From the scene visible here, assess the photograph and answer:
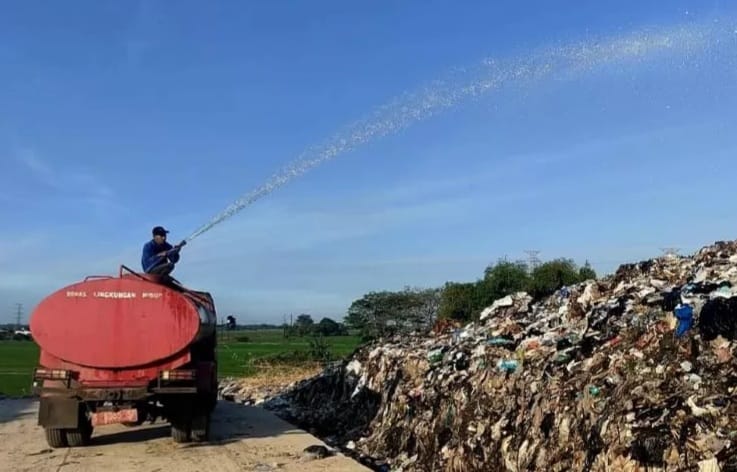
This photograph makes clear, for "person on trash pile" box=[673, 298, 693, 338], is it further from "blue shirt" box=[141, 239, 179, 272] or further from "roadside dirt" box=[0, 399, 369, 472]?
"blue shirt" box=[141, 239, 179, 272]

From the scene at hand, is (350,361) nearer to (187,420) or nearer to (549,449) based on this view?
(187,420)

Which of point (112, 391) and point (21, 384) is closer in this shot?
point (112, 391)

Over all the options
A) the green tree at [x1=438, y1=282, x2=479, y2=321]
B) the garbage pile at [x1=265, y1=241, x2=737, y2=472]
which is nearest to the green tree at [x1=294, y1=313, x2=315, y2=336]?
the green tree at [x1=438, y1=282, x2=479, y2=321]

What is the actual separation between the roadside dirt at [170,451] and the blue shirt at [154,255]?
85.8 inches

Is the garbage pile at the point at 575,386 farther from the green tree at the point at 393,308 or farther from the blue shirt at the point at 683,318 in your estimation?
the green tree at the point at 393,308

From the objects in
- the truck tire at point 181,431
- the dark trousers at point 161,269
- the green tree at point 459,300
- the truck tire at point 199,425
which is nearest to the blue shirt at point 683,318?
the truck tire at point 199,425

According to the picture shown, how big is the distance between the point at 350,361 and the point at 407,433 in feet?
15.3

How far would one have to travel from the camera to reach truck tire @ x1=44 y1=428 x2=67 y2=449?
9.03m

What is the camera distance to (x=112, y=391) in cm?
852

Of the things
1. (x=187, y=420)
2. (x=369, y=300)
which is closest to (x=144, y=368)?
(x=187, y=420)

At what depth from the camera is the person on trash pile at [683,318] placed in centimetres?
805

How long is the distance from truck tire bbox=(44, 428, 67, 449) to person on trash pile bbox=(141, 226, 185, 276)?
6.91ft

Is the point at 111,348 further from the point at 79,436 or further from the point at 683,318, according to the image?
the point at 683,318

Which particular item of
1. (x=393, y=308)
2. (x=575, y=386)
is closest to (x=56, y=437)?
(x=575, y=386)
